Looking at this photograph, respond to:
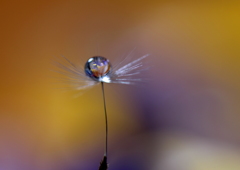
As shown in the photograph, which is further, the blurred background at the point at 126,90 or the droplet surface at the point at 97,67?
the blurred background at the point at 126,90

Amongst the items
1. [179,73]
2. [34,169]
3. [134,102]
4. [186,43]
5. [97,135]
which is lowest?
[34,169]

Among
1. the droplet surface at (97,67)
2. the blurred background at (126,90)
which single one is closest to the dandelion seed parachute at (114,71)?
the blurred background at (126,90)

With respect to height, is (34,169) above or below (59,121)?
below

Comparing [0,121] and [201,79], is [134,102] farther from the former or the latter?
[0,121]

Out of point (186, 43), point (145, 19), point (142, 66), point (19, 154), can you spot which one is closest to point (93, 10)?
point (145, 19)

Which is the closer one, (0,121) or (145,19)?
(0,121)

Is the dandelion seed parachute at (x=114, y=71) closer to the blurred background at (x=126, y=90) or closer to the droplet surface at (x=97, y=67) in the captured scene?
the blurred background at (x=126, y=90)

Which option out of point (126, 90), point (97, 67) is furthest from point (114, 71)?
point (97, 67)

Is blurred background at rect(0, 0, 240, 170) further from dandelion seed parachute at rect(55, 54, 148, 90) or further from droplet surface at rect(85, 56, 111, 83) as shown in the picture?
droplet surface at rect(85, 56, 111, 83)

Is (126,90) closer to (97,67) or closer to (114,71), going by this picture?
(114,71)
